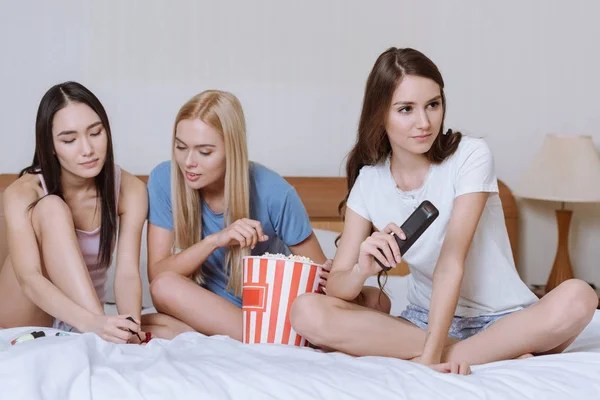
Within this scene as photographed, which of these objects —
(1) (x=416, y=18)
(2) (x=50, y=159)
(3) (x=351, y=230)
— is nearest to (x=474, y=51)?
(1) (x=416, y=18)

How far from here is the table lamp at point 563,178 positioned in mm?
3291

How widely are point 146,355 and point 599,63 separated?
2.68 metres

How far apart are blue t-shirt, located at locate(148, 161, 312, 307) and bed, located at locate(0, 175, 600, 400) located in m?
0.49

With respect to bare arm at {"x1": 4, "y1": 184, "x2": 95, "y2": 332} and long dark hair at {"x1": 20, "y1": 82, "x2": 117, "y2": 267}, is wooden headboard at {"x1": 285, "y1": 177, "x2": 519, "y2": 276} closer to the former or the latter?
long dark hair at {"x1": 20, "y1": 82, "x2": 117, "y2": 267}

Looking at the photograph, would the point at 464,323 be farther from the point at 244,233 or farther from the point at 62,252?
the point at 62,252

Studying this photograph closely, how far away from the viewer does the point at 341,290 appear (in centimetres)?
180

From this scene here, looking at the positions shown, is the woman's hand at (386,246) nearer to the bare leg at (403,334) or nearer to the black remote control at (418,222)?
the black remote control at (418,222)

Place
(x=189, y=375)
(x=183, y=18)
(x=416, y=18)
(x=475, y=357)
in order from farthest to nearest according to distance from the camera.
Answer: (x=416, y=18)
(x=183, y=18)
(x=475, y=357)
(x=189, y=375)

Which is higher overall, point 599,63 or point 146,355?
point 599,63

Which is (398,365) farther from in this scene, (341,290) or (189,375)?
(189,375)

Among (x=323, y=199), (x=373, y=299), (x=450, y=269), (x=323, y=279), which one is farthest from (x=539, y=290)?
(x=450, y=269)

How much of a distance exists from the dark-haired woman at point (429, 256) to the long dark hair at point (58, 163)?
1.97 ft

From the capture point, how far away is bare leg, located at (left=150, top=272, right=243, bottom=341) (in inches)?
77.9

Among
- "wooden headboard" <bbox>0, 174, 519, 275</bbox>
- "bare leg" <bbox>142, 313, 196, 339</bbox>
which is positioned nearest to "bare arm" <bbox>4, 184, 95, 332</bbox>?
"bare leg" <bbox>142, 313, 196, 339</bbox>
